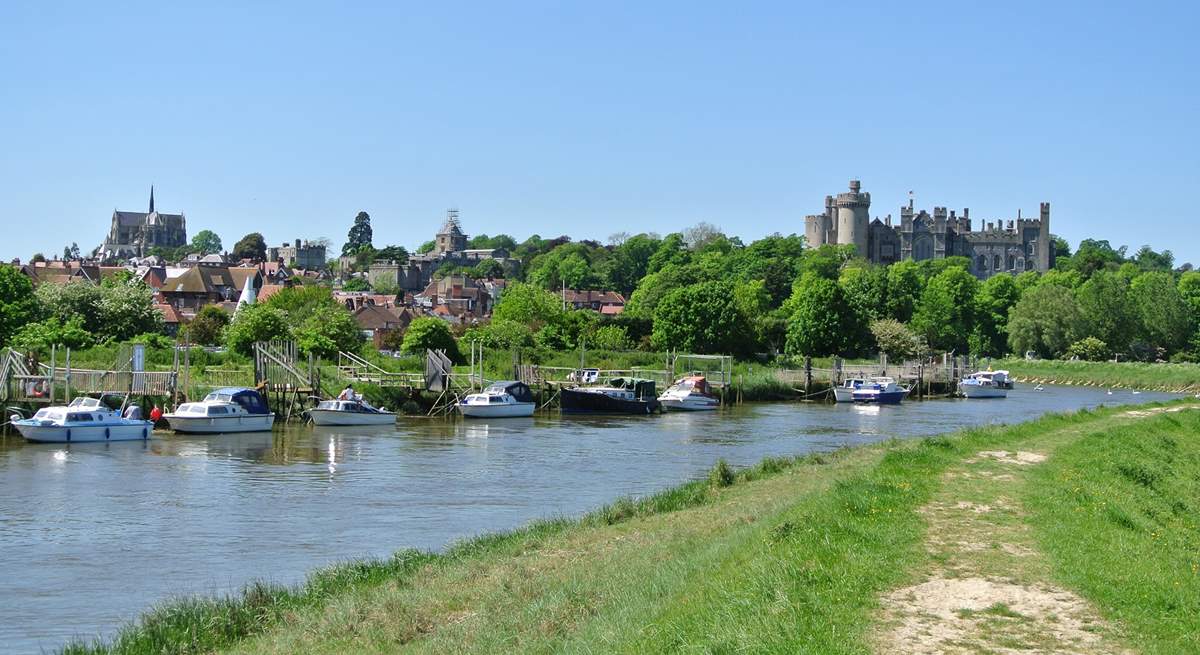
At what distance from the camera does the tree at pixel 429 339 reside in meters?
79.2

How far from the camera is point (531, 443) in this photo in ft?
160

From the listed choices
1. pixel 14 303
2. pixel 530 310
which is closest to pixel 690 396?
pixel 530 310

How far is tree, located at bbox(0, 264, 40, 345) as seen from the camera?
6838 cm

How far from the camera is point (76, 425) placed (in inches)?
1752

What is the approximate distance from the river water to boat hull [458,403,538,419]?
1588 millimetres

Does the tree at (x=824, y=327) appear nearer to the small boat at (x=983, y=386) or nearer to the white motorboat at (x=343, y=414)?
the small boat at (x=983, y=386)

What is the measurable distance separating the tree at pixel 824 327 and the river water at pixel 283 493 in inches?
1763

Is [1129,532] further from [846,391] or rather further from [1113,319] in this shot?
[1113,319]

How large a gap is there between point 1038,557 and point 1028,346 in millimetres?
122035

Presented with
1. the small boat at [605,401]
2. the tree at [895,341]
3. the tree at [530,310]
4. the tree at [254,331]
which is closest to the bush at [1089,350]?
the tree at [895,341]

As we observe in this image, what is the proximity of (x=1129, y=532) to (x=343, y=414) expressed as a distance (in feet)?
132

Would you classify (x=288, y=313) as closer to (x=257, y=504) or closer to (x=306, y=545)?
(x=257, y=504)

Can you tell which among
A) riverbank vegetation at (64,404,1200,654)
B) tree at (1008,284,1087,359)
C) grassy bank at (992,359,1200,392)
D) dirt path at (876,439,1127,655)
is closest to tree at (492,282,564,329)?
grassy bank at (992,359,1200,392)

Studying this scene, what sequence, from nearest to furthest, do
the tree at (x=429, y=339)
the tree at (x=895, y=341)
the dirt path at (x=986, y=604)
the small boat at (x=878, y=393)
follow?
the dirt path at (x=986, y=604), the tree at (x=429, y=339), the small boat at (x=878, y=393), the tree at (x=895, y=341)
